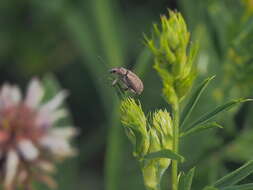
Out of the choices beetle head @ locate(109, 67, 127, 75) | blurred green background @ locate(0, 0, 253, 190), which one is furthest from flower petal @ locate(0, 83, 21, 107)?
beetle head @ locate(109, 67, 127, 75)

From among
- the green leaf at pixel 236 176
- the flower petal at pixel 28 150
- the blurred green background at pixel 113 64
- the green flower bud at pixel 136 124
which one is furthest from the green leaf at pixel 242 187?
the flower petal at pixel 28 150

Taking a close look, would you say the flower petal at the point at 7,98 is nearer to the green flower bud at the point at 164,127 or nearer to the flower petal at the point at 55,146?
the flower petal at the point at 55,146

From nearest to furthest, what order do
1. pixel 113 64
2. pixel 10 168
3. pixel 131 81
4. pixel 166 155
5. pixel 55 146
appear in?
pixel 166 155 < pixel 131 81 < pixel 10 168 < pixel 55 146 < pixel 113 64

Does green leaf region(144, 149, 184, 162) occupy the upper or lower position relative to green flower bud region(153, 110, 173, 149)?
lower

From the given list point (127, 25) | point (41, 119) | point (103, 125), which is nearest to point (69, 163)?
point (41, 119)

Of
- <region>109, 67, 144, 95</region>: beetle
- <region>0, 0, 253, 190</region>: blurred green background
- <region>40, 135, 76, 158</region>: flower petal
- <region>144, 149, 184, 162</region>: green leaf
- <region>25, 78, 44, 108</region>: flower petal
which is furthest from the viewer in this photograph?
<region>25, 78, 44, 108</region>: flower petal

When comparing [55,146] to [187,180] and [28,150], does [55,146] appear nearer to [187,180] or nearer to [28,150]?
[28,150]

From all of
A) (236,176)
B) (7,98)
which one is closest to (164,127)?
(236,176)

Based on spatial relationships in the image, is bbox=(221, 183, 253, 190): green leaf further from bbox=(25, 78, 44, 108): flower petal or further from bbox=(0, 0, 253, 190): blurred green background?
bbox=(25, 78, 44, 108): flower petal
